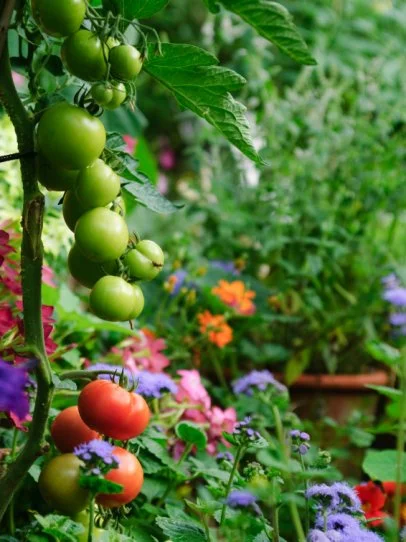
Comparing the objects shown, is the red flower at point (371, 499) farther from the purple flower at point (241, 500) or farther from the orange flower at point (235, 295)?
the orange flower at point (235, 295)

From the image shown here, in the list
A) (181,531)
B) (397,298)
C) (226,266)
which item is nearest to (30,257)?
(181,531)

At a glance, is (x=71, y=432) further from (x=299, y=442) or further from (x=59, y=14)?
(x=59, y=14)

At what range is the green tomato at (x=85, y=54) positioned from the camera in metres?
0.51

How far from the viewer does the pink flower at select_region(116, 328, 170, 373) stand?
1.19 meters

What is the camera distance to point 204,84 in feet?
1.94

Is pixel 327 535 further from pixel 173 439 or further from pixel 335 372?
pixel 335 372

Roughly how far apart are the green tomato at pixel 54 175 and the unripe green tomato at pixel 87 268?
0.16 feet

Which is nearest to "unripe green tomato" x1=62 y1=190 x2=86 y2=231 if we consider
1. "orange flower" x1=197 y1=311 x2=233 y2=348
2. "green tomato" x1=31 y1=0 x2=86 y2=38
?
"green tomato" x1=31 y1=0 x2=86 y2=38

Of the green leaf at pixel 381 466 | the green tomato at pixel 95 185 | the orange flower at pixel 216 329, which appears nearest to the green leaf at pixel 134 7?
the green tomato at pixel 95 185

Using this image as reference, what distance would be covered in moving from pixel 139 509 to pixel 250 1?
21.9 inches

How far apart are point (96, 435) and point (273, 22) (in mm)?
366

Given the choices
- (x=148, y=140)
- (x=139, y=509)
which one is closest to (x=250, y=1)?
(x=139, y=509)

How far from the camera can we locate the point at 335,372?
1.60 m

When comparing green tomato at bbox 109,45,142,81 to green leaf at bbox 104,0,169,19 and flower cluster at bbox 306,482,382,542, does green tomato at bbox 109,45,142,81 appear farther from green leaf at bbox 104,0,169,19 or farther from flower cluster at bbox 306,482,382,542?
flower cluster at bbox 306,482,382,542
